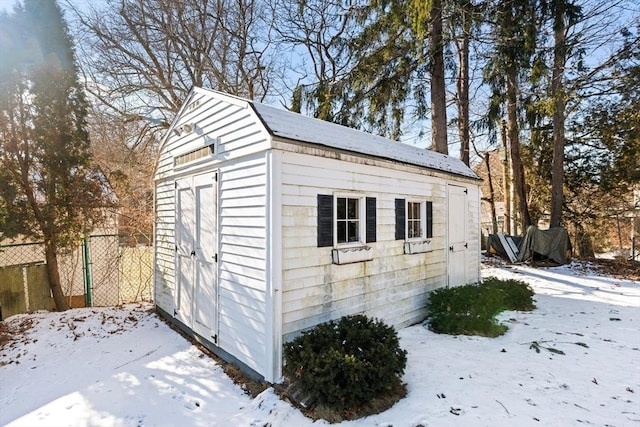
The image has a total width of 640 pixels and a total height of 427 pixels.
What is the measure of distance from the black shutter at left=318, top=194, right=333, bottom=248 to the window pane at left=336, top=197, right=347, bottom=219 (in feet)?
0.70

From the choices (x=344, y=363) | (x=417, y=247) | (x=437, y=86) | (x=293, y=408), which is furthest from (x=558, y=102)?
(x=293, y=408)

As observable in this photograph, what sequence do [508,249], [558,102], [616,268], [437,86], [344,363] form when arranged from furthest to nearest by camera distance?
[508,249], [616,268], [437,86], [558,102], [344,363]

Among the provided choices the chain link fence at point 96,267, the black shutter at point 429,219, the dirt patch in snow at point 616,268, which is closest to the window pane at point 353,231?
the black shutter at point 429,219

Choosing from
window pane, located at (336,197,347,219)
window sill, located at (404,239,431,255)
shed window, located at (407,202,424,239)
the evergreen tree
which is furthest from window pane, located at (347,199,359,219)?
the evergreen tree

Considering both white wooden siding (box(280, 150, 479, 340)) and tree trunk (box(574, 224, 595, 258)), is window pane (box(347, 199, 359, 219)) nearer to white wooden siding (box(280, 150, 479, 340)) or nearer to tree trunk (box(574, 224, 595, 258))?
white wooden siding (box(280, 150, 479, 340))

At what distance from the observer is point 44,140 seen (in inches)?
223

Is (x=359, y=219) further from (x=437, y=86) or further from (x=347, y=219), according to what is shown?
(x=437, y=86)

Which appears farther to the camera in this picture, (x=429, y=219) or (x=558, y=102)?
(x=558, y=102)

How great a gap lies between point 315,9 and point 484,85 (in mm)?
6977

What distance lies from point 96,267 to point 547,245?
13096mm

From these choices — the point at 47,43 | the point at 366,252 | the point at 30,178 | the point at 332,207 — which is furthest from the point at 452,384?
the point at 47,43

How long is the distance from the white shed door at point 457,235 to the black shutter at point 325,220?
10.9 ft

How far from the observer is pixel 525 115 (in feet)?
32.7

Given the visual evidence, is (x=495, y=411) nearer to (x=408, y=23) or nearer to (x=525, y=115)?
(x=408, y=23)
